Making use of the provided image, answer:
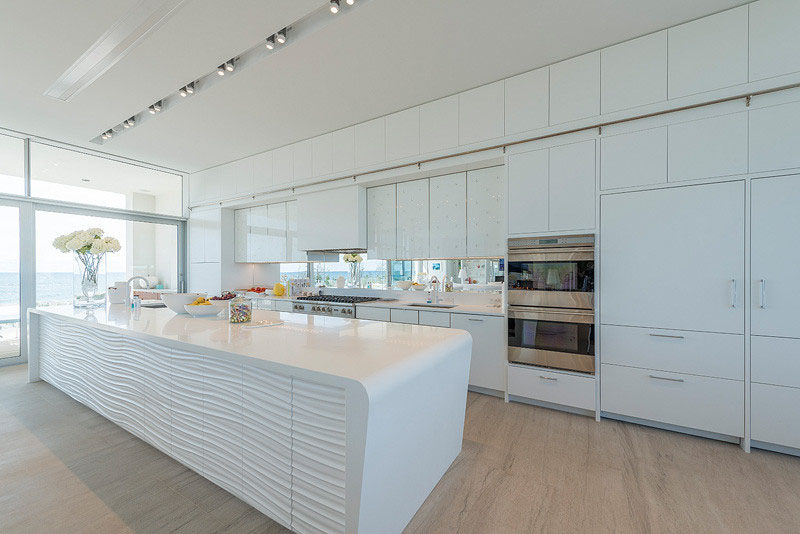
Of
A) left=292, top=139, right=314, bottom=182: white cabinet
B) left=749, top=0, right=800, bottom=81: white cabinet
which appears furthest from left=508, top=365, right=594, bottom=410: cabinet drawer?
left=292, top=139, right=314, bottom=182: white cabinet

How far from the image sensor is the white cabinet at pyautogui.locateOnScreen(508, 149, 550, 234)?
3027 mm

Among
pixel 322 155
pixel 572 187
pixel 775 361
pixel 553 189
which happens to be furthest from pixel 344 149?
pixel 775 361

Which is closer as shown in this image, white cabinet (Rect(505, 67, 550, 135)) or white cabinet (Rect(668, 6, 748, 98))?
white cabinet (Rect(668, 6, 748, 98))

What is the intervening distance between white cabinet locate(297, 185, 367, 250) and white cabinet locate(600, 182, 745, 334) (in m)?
2.72

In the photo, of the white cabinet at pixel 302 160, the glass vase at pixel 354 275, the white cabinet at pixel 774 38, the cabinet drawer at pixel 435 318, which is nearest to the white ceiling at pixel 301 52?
the white cabinet at pixel 774 38

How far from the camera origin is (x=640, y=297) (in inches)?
104

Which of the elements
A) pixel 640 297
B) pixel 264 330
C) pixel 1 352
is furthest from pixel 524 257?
pixel 1 352

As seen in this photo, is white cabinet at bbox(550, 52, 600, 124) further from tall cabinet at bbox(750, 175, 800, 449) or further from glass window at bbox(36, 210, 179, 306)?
glass window at bbox(36, 210, 179, 306)

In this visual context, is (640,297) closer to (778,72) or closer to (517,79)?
(778,72)

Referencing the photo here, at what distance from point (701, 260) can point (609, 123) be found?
4.01ft

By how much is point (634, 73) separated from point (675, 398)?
2449 millimetres

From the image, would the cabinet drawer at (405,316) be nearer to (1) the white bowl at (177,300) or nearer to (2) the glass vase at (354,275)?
(2) the glass vase at (354,275)

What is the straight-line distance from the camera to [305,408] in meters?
1.36

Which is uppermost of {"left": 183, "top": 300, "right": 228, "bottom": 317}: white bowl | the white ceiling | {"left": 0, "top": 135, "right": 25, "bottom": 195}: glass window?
the white ceiling
